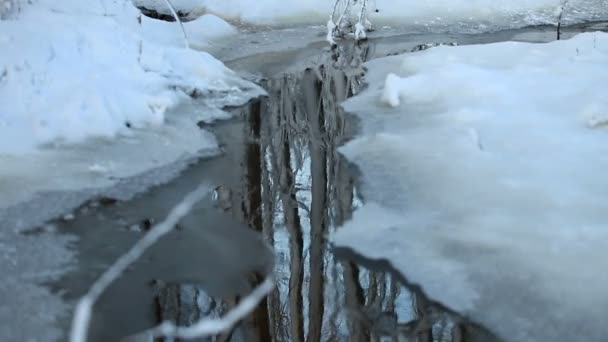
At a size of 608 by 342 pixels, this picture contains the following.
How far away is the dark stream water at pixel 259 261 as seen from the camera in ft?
8.97

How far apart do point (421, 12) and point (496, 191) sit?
6648 millimetres

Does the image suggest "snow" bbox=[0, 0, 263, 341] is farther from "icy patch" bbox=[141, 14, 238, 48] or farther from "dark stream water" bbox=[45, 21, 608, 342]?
"icy patch" bbox=[141, 14, 238, 48]

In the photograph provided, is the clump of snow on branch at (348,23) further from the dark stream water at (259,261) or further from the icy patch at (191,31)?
the dark stream water at (259,261)

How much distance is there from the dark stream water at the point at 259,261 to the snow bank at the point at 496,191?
0.12m

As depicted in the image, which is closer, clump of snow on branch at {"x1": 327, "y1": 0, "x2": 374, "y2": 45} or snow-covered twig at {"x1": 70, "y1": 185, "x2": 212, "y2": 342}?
snow-covered twig at {"x1": 70, "y1": 185, "x2": 212, "y2": 342}

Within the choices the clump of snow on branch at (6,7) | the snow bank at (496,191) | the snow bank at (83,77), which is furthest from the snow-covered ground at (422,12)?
the clump of snow on branch at (6,7)

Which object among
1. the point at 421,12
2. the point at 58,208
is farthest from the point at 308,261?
the point at 421,12

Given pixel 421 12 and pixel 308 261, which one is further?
pixel 421 12

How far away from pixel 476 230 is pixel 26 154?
2539 millimetres

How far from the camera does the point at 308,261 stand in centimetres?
321

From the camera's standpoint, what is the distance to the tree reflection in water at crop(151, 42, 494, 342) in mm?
2736

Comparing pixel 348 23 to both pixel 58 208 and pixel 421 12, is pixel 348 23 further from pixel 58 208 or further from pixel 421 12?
pixel 58 208

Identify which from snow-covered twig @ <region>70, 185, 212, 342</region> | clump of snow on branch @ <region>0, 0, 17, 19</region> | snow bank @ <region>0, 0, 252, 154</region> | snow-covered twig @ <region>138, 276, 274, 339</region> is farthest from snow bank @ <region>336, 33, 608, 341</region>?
clump of snow on branch @ <region>0, 0, 17, 19</region>

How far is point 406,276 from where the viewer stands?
2.91 meters
